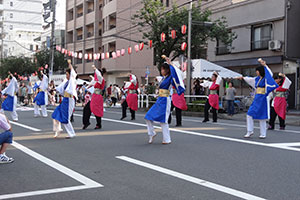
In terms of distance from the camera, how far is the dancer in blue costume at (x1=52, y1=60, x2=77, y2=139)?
31.1 ft

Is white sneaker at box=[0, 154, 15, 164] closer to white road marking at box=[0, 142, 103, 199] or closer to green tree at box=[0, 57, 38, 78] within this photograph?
white road marking at box=[0, 142, 103, 199]

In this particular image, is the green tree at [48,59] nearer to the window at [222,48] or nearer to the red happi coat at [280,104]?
the window at [222,48]

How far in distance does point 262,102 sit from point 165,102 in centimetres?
282

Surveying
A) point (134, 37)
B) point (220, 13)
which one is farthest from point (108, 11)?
point (220, 13)

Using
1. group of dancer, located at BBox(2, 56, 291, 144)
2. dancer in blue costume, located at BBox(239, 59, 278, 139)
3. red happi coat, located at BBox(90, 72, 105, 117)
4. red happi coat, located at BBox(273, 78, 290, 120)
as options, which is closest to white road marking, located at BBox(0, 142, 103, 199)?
group of dancer, located at BBox(2, 56, 291, 144)

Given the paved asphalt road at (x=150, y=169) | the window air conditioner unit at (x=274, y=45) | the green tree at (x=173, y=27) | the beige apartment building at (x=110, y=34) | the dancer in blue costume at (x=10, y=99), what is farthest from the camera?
the beige apartment building at (x=110, y=34)

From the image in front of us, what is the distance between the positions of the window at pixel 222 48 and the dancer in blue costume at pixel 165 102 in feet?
71.4

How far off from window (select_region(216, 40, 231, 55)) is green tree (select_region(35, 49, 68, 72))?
24091 millimetres

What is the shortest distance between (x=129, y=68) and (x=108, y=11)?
699 centimetres

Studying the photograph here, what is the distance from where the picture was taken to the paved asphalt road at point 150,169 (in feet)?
15.3

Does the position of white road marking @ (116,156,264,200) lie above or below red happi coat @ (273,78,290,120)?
below

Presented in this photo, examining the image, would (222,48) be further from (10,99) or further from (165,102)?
(165,102)

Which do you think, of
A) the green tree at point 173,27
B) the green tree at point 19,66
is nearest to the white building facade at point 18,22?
the green tree at point 19,66

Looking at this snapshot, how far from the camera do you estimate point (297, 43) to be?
26250mm
